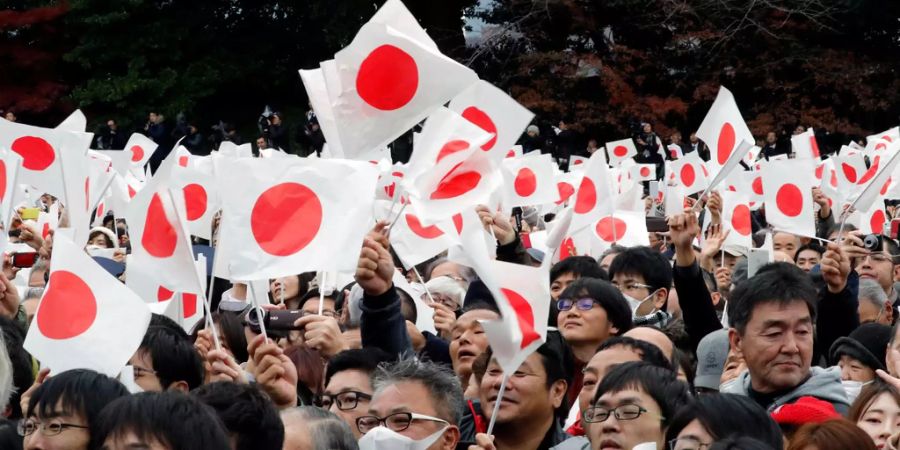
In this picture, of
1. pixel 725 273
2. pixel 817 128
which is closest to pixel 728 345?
pixel 725 273

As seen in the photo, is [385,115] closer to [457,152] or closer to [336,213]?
[457,152]

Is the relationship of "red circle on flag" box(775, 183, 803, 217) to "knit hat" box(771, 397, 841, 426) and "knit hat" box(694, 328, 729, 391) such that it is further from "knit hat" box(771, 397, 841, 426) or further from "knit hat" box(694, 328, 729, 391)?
"knit hat" box(771, 397, 841, 426)

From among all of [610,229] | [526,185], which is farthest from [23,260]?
[610,229]

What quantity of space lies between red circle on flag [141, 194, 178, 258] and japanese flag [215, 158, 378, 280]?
0.71 ft

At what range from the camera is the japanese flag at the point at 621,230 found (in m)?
9.16

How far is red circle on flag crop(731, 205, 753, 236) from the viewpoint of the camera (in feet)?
29.1

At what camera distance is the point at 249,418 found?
365 centimetres

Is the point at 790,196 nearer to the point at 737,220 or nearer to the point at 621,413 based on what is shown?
the point at 737,220

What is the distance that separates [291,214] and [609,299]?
131cm

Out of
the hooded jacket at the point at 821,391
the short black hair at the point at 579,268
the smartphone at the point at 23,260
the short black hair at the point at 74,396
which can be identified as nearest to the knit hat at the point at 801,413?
the hooded jacket at the point at 821,391

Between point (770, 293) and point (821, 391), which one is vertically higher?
point (770, 293)

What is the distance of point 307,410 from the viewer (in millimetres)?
3844

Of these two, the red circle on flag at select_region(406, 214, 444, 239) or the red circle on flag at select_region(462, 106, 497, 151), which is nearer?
the red circle on flag at select_region(462, 106, 497, 151)

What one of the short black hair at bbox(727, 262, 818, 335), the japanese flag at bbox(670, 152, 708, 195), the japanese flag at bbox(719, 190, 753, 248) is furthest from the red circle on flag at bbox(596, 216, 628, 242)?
the short black hair at bbox(727, 262, 818, 335)
